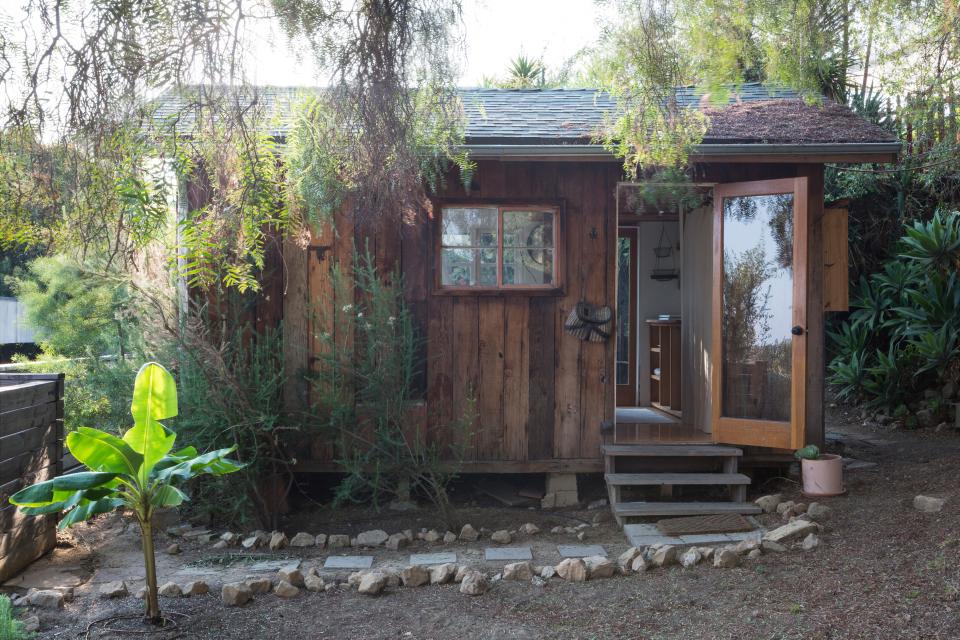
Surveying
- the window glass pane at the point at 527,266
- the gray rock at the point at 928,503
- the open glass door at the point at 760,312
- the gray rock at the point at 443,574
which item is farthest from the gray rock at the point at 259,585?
the gray rock at the point at 928,503

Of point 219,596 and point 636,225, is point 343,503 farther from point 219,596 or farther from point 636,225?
point 636,225

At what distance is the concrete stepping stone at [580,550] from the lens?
505 centimetres

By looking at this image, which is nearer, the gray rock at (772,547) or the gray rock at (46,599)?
the gray rock at (46,599)

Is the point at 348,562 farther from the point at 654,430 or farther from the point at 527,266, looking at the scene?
the point at 654,430

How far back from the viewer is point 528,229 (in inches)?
251

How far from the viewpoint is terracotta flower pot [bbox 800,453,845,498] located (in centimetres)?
580

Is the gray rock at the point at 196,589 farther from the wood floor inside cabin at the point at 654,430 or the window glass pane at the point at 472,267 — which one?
the wood floor inside cabin at the point at 654,430

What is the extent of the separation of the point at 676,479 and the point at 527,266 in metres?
1.99

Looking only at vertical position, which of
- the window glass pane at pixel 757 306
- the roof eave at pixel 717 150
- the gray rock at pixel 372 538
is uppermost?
the roof eave at pixel 717 150

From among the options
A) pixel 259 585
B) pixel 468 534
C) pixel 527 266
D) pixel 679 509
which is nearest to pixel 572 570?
pixel 468 534

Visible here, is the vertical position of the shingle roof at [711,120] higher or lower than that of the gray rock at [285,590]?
higher

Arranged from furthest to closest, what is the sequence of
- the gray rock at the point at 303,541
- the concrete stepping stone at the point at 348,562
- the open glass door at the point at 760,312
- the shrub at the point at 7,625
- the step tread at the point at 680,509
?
the open glass door at the point at 760,312, the step tread at the point at 680,509, the gray rock at the point at 303,541, the concrete stepping stone at the point at 348,562, the shrub at the point at 7,625

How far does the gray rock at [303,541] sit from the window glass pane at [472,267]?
218cm

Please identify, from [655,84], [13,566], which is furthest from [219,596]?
[655,84]
